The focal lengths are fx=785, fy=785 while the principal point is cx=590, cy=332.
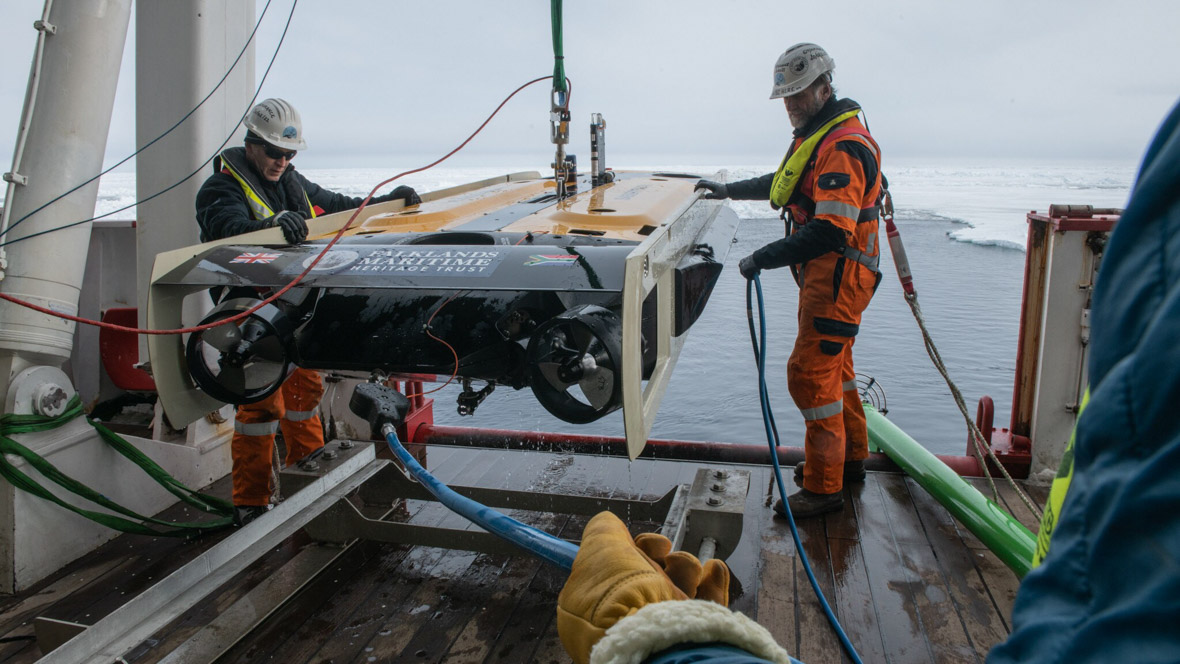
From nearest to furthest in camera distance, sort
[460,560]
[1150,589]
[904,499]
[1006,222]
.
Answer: [1150,589]
[460,560]
[904,499]
[1006,222]

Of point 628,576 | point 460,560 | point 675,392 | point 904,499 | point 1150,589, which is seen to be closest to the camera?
point 1150,589

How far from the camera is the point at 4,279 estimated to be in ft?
8.75

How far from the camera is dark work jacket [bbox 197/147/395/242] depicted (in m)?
3.01

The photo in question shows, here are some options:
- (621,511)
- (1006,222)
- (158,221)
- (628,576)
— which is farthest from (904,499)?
(1006,222)

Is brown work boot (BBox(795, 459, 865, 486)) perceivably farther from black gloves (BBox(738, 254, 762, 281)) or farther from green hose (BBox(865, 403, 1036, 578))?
black gloves (BBox(738, 254, 762, 281))

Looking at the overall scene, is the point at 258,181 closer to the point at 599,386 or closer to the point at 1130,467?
the point at 599,386

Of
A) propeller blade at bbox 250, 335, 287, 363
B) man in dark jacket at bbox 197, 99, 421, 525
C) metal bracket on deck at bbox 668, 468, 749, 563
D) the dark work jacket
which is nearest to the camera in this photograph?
propeller blade at bbox 250, 335, 287, 363

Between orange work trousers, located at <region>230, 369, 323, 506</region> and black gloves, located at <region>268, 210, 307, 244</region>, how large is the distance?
72 centimetres

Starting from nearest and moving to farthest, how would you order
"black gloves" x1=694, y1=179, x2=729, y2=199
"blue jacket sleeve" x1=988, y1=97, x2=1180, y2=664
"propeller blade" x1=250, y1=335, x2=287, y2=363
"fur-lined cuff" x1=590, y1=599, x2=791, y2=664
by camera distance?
1. "blue jacket sleeve" x1=988, y1=97, x2=1180, y2=664
2. "fur-lined cuff" x1=590, y1=599, x2=791, y2=664
3. "propeller blade" x1=250, y1=335, x2=287, y2=363
4. "black gloves" x1=694, y1=179, x2=729, y2=199

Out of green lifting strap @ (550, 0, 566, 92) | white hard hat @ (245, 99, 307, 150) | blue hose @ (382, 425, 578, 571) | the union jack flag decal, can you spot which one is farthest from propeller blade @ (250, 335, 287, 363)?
green lifting strap @ (550, 0, 566, 92)

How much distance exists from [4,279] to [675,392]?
470 centimetres

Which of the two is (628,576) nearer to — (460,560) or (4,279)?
(460,560)

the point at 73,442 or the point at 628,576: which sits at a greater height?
the point at 628,576

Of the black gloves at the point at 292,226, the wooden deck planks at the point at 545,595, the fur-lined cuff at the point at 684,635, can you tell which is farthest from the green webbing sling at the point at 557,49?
the fur-lined cuff at the point at 684,635
